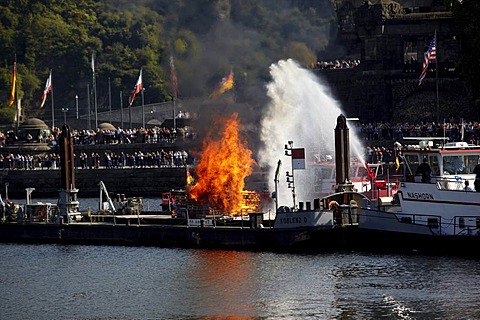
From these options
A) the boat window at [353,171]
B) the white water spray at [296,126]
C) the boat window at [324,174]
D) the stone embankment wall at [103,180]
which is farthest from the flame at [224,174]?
the stone embankment wall at [103,180]

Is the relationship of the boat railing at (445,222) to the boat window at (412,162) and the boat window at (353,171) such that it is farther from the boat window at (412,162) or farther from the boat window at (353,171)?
the boat window at (353,171)

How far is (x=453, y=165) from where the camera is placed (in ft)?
226

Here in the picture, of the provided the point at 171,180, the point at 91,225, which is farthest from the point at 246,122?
the point at 171,180

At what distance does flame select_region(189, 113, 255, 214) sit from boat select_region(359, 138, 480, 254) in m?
7.86

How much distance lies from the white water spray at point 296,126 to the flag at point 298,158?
688 cm

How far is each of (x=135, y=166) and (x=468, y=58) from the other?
44.8m

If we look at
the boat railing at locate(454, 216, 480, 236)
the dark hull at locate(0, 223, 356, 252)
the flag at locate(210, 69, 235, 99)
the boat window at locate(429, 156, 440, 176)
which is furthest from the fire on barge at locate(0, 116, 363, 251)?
the flag at locate(210, 69, 235, 99)

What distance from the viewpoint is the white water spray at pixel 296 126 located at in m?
82.2

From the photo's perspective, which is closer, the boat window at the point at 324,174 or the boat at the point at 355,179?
the boat at the point at 355,179

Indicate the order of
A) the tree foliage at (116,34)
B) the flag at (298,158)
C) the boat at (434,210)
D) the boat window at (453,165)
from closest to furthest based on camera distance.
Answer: the boat at (434,210), the boat window at (453,165), the flag at (298,158), the tree foliage at (116,34)

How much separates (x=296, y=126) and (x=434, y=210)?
17.4m

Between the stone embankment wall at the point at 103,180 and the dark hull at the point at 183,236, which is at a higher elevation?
the stone embankment wall at the point at 103,180

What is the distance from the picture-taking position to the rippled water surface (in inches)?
2308

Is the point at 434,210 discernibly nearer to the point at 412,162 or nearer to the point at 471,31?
the point at 412,162
